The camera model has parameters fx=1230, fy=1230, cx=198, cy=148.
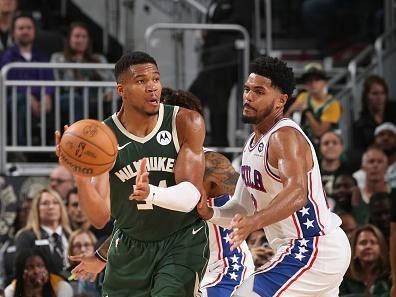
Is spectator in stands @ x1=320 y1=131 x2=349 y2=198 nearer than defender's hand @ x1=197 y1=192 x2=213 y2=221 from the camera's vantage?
No

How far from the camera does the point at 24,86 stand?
514 inches

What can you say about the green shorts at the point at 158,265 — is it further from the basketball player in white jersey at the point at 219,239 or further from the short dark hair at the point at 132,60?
the short dark hair at the point at 132,60

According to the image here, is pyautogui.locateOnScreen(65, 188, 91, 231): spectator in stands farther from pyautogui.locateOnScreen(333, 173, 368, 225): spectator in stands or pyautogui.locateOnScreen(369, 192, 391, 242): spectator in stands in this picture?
pyautogui.locateOnScreen(369, 192, 391, 242): spectator in stands

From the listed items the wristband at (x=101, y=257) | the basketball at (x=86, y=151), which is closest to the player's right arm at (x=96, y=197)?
the basketball at (x=86, y=151)

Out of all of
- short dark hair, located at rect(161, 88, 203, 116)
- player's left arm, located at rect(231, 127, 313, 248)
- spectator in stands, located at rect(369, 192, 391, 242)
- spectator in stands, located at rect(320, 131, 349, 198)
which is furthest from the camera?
spectator in stands, located at rect(320, 131, 349, 198)

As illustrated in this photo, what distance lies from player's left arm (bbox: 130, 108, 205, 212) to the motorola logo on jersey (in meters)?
0.07

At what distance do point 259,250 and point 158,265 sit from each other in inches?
115

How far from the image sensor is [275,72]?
777 centimetres

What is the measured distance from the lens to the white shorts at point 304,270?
7.44 metres

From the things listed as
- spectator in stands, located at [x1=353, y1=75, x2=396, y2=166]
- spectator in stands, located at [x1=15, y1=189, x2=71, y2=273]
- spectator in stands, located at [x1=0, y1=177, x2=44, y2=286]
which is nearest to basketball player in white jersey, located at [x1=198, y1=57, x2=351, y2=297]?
spectator in stands, located at [x1=15, y1=189, x2=71, y2=273]

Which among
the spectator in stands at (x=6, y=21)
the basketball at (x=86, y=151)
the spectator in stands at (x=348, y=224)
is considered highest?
the spectator in stands at (x=6, y=21)

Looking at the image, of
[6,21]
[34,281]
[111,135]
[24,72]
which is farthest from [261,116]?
[6,21]

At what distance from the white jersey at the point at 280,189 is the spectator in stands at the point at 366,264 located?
3.75 meters

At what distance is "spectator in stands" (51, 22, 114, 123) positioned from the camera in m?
13.3
